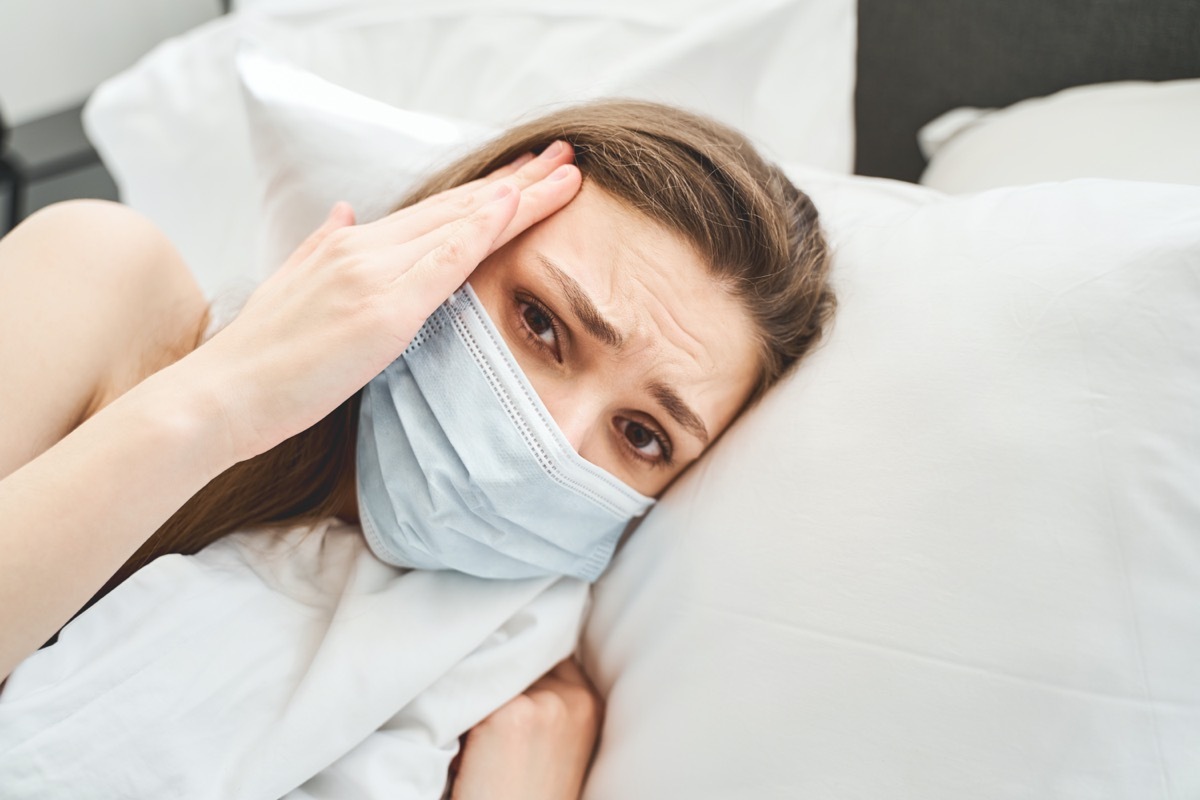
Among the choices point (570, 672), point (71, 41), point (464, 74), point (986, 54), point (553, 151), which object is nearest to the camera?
point (553, 151)

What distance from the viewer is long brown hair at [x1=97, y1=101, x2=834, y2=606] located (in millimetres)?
961

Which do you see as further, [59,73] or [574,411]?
[59,73]

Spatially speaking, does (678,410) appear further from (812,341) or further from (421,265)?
(421,265)

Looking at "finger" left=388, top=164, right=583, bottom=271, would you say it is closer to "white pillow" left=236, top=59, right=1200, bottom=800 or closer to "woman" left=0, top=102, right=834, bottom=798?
"woman" left=0, top=102, right=834, bottom=798

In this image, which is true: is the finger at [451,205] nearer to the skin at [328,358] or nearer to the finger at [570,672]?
the skin at [328,358]

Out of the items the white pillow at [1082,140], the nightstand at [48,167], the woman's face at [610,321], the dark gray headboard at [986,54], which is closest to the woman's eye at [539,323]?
the woman's face at [610,321]

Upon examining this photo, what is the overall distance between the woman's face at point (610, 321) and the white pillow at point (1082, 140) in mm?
465

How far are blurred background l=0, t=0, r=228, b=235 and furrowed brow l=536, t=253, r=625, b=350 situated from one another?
1.51 metres

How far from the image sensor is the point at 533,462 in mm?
888

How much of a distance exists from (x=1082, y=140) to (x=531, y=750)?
1.03 m

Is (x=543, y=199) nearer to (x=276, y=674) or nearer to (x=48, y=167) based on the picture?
(x=276, y=674)

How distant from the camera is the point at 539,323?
3.05 ft

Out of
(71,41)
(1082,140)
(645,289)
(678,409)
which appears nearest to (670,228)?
(645,289)

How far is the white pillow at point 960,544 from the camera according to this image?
737mm
